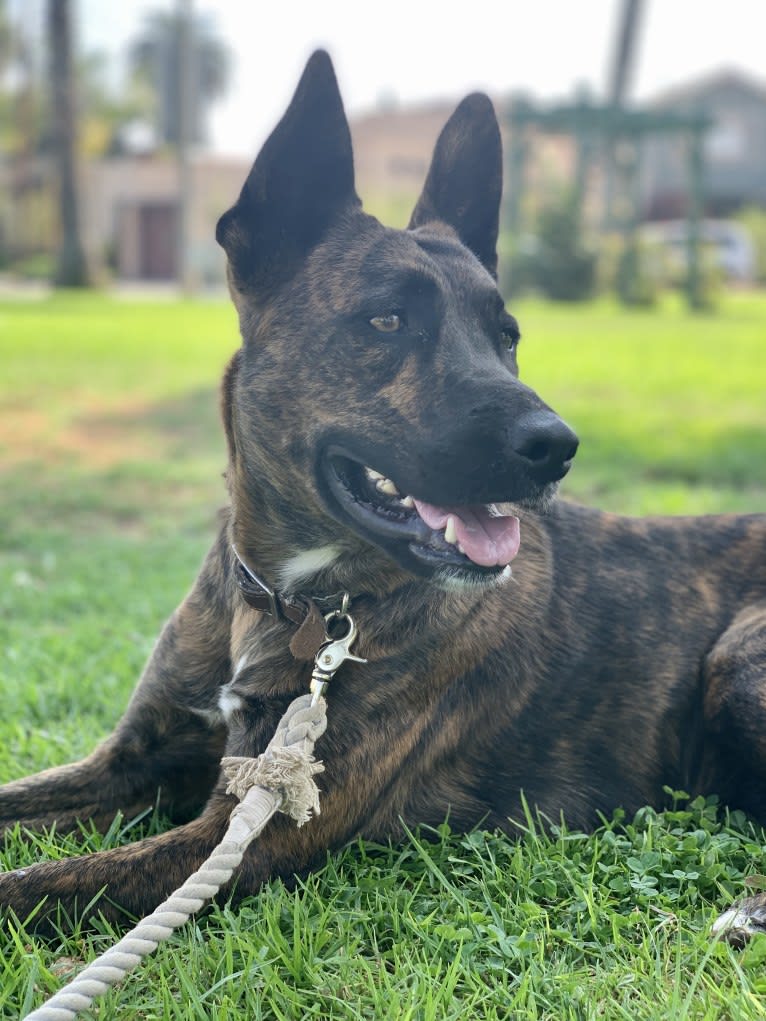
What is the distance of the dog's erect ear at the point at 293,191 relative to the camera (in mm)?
2941

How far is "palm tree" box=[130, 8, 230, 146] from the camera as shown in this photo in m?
32.3

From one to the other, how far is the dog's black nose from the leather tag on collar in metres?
0.62

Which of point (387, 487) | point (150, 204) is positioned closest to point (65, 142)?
point (150, 204)

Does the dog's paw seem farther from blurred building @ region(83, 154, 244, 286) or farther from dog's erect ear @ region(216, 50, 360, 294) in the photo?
blurred building @ region(83, 154, 244, 286)

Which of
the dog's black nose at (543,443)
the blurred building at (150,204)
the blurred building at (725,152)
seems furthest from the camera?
the blurred building at (725,152)

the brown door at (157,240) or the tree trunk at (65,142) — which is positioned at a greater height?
the tree trunk at (65,142)

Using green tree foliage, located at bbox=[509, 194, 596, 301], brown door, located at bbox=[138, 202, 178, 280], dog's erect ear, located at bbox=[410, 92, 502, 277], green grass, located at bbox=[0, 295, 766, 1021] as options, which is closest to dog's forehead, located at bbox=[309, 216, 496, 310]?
dog's erect ear, located at bbox=[410, 92, 502, 277]

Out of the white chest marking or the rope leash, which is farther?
the white chest marking

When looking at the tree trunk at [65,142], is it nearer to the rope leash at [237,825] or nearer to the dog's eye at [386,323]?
the dog's eye at [386,323]

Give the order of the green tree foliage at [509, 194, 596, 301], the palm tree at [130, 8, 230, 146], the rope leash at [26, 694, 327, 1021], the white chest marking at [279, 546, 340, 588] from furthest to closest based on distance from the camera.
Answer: the palm tree at [130, 8, 230, 146] → the green tree foliage at [509, 194, 596, 301] → the white chest marking at [279, 546, 340, 588] → the rope leash at [26, 694, 327, 1021]

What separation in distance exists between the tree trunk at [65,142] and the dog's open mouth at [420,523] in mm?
26135

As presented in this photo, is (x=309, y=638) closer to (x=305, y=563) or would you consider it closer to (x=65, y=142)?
(x=305, y=563)

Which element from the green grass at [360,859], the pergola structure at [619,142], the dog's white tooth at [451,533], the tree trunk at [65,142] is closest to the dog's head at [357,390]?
the dog's white tooth at [451,533]

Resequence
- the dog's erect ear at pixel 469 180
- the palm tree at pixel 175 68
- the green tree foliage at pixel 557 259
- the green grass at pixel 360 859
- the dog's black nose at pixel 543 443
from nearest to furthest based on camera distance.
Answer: the green grass at pixel 360 859 → the dog's black nose at pixel 543 443 → the dog's erect ear at pixel 469 180 → the green tree foliage at pixel 557 259 → the palm tree at pixel 175 68
